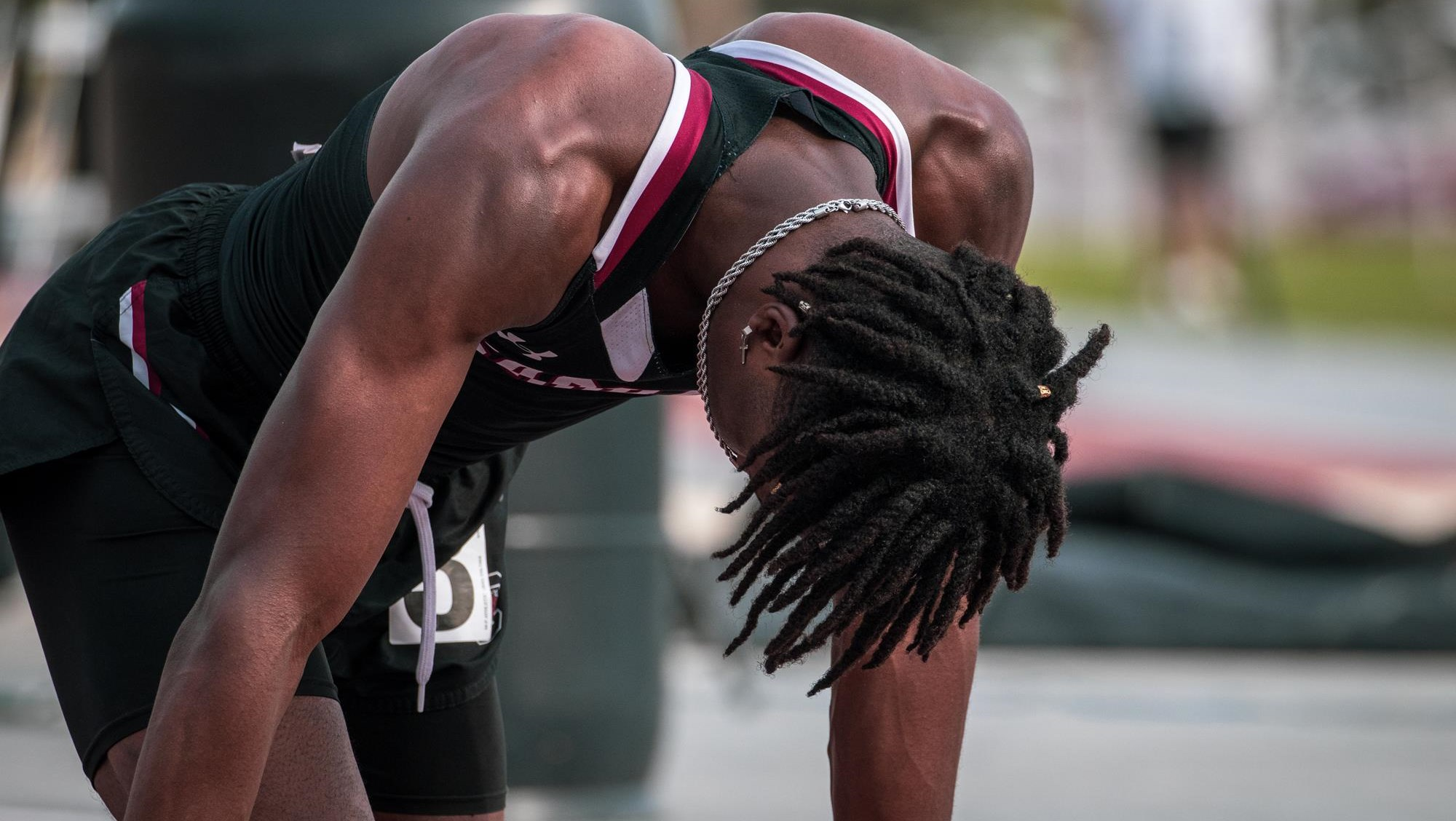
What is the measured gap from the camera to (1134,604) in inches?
229

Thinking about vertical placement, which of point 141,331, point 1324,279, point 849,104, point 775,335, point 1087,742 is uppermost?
point 849,104

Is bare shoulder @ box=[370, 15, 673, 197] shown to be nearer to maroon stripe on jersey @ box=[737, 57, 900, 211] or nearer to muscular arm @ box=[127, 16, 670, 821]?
muscular arm @ box=[127, 16, 670, 821]

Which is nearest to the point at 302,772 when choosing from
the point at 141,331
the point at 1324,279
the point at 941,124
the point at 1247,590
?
the point at 141,331

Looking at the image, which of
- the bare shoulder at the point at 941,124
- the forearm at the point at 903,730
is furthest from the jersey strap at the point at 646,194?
the forearm at the point at 903,730

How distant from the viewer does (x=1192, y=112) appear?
11.4 meters

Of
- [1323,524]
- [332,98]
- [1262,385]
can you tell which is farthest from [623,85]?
[1262,385]

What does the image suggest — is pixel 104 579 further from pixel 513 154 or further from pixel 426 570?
pixel 513 154

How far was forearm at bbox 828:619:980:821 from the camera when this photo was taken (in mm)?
2314

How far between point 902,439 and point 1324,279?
18084mm

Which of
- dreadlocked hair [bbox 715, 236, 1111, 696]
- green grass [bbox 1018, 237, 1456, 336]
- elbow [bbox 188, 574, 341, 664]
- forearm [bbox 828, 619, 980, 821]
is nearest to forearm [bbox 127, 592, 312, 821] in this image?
elbow [bbox 188, 574, 341, 664]

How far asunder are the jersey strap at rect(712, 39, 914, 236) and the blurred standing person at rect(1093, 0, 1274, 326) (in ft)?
31.1

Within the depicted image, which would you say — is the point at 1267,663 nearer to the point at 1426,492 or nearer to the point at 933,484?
the point at 1426,492

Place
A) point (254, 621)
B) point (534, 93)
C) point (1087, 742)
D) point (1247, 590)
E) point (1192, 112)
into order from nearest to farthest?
point (254, 621) < point (534, 93) < point (1087, 742) < point (1247, 590) < point (1192, 112)

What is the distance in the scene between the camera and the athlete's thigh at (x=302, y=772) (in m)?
1.77
